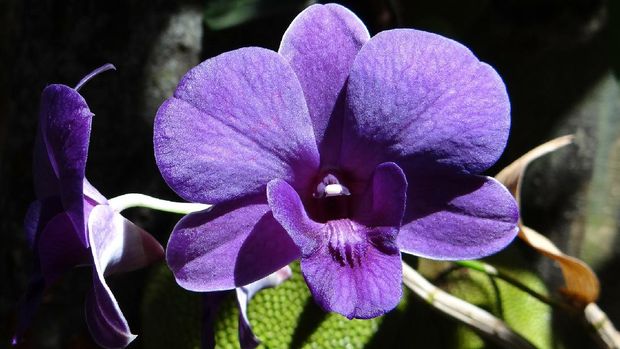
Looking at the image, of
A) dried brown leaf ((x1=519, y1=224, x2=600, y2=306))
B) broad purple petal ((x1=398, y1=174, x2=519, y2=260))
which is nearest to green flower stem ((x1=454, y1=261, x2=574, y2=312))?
dried brown leaf ((x1=519, y1=224, x2=600, y2=306))

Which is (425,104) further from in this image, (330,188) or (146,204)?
(146,204)

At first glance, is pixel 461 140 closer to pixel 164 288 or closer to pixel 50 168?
pixel 50 168

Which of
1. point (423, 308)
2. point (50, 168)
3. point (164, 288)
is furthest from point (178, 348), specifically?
point (50, 168)

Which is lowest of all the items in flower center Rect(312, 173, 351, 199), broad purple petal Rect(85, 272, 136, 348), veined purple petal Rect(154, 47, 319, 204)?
broad purple petal Rect(85, 272, 136, 348)

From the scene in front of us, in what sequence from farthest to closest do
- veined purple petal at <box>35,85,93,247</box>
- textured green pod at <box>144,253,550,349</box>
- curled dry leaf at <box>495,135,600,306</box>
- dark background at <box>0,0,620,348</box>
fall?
dark background at <box>0,0,620,348</box>, textured green pod at <box>144,253,550,349</box>, curled dry leaf at <box>495,135,600,306</box>, veined purple petal at <box>35,85,93,247</box>

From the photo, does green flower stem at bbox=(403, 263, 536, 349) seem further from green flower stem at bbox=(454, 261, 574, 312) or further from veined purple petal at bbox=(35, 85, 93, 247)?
veined purple petal at bbox=(35, 85, 93, 247)

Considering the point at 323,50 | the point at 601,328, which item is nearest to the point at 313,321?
the point at 601,328

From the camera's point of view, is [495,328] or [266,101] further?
[495,328]

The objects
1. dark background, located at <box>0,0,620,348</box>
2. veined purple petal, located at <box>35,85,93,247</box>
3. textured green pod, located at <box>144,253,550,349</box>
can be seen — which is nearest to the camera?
veined purple petal, located at <box>35,85,93,247</box>
